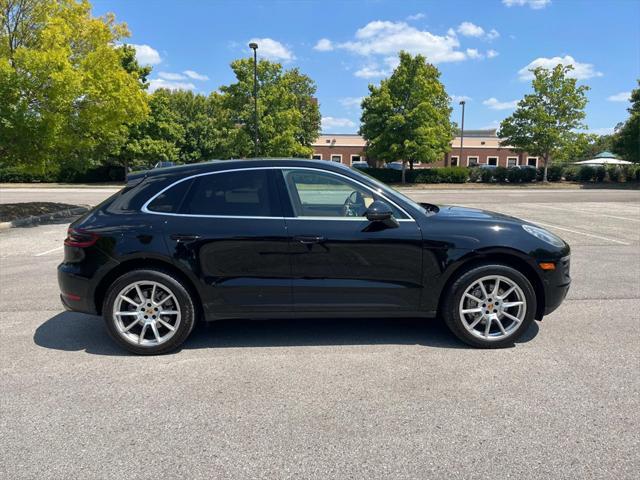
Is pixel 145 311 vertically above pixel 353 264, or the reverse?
pixel 353 264

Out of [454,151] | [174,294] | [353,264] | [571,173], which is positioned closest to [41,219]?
[174,294]

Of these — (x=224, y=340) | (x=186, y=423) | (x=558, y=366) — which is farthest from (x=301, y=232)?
(x=558, y=366)

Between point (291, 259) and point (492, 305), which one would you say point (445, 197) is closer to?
point (492, 305)

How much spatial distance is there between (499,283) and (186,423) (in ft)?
9.20

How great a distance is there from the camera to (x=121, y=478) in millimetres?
2496

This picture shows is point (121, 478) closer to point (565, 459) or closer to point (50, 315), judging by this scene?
point (565, 459)

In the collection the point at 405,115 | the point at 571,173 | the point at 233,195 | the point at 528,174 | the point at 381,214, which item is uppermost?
the point at 405,115

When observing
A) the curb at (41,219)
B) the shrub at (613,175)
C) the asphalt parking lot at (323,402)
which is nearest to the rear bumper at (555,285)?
the asphalt parking lot at (323,402)

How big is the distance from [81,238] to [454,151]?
223 ft

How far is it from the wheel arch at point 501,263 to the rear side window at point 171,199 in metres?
2.44

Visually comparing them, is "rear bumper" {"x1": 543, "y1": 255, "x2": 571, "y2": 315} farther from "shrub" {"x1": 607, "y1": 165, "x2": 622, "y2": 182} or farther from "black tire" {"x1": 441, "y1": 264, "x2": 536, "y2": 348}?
"shrub" {"x1": 607, "y1": 165, "x2": 622, "y2": 182}

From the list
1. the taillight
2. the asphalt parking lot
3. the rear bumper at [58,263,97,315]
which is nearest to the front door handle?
the asphalt parking lot

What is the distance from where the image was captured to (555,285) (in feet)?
13.6

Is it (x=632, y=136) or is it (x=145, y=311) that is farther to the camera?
(x=632, y=136)
